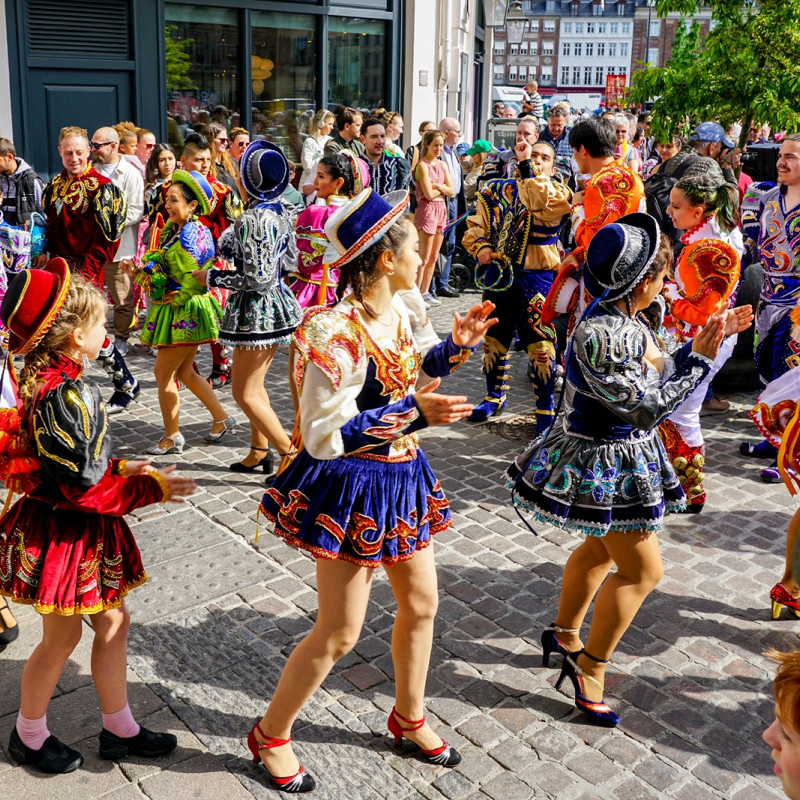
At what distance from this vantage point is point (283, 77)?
1536 cm

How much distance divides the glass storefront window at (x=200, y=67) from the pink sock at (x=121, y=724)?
11.1 meters

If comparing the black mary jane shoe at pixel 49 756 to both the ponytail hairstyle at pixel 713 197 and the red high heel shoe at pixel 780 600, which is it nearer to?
the red high heel shoe at pixel 780 600

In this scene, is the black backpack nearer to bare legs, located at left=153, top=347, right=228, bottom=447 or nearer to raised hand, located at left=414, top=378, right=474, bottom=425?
bare legs, located at left=153, top=347, right=228, bottom=447

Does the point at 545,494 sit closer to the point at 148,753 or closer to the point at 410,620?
the point at 410,620

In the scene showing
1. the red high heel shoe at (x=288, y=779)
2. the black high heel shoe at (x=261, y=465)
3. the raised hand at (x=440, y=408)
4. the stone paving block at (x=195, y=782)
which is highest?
the raised hand at (x=440, y=408)

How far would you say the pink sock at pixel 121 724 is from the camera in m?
3.62

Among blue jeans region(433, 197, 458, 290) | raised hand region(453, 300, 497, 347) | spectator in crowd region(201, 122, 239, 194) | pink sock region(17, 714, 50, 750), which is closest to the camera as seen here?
raised hand region(453, 300, 497, 347)

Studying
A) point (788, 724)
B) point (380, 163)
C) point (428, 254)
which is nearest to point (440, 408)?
point (788, 724)

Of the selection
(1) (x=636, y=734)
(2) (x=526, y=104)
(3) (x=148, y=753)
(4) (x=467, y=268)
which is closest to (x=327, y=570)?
(3) (x=148, y=753)

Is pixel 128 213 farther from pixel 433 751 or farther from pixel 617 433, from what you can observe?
pixel 433 751

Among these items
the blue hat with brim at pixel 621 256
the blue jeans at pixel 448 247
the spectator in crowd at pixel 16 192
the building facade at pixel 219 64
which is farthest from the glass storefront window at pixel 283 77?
the blue hat with brim at pixel 621 256

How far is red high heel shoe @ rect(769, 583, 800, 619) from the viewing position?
4697 millimetres

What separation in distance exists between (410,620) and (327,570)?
38cm

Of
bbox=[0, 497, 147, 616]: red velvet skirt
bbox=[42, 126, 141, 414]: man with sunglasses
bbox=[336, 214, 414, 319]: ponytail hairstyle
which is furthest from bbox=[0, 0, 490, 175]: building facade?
bbox=[336, 214, 414, 319]: ponytail hairstyle
